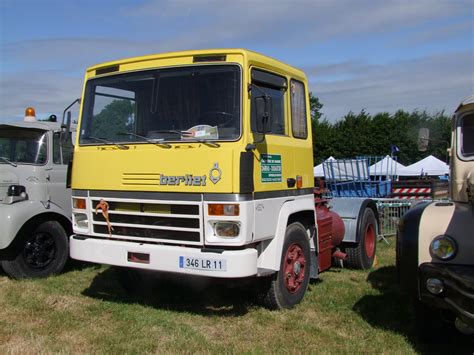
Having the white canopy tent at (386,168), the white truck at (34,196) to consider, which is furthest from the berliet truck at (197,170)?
the white canopy tent at (386,168)

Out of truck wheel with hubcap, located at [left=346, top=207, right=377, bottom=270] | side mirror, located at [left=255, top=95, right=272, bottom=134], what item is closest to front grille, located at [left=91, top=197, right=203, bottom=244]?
side mirror, located at [left=255, top=95, right=272, bottom=134]

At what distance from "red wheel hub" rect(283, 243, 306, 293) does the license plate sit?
113cm

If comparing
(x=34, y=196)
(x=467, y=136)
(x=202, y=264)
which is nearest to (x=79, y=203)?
(x=202, y=264)

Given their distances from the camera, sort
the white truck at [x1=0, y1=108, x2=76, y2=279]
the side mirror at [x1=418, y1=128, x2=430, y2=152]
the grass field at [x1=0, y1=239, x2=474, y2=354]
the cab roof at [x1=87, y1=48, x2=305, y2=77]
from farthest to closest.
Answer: the white truck at [x1=0, y1=108, x2=76, y2=279] < the side mirror at [x1=418, y1=128, x2=430, y2=152] < the cab roof at [x1=87, y1=48, x2=305, y2=77] < the grass field at [x1=0, y1=239, x2=474, y2=354]

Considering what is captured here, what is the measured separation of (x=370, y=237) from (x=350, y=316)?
11.1 feet

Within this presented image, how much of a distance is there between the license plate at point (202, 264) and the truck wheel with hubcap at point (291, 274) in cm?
93

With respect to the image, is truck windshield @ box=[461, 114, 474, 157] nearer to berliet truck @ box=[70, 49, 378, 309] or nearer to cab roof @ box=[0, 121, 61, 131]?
berliet truck @ box=[70, 49, 378, 309]

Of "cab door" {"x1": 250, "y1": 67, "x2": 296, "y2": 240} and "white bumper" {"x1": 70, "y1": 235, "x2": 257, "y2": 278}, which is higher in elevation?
"cab door" {"x1": 250, "y1": 67, "x2": 296, "y2": 240}

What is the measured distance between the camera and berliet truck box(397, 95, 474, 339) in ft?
12.1

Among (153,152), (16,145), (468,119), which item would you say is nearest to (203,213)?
(153,152)

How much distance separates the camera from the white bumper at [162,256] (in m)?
4.71

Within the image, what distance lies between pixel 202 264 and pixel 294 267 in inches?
57.5

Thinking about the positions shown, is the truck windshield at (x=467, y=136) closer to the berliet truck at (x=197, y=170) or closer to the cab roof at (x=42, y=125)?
the berliet truck at (x=197, y=170)

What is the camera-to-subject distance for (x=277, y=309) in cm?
559
